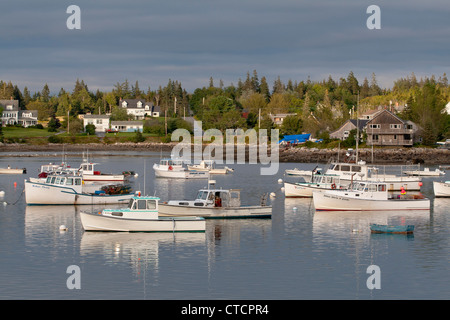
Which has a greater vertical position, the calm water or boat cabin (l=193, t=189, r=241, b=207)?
boat cabin (l=193, t=189, r=241, b=207)

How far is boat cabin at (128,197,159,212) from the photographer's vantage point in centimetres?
4462

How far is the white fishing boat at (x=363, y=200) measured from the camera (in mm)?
58625

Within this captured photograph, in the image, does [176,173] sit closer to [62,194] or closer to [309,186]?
[309,186]

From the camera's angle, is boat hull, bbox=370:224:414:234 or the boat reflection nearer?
boat hull, bbox=370:224:414:234

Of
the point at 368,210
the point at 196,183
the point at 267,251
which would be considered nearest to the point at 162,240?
the point at 267,251

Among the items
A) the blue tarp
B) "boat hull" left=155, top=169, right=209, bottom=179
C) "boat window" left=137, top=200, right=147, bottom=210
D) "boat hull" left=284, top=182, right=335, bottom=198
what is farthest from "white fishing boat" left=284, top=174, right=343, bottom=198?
the blue tarp

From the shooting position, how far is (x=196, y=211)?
51938 millimetres

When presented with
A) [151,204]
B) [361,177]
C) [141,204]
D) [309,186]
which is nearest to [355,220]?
[309,186]

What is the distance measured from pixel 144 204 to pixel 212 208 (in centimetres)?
864

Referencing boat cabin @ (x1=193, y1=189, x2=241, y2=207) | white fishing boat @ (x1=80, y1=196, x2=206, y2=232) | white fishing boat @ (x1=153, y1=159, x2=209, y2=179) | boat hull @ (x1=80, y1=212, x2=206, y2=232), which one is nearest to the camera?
white fishing boat @ (x1=80, y1=196, x2=206, y2=232)

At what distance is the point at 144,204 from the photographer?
44.8 meters

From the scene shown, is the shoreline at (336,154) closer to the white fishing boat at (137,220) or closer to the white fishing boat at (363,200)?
the white fishing boat at (363,200)

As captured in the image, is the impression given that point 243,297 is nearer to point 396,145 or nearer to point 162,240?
point 162,240

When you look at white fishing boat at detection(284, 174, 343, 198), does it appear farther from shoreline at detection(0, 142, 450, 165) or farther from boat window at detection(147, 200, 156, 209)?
shoreline at detection(0, 142, 450, 165)
